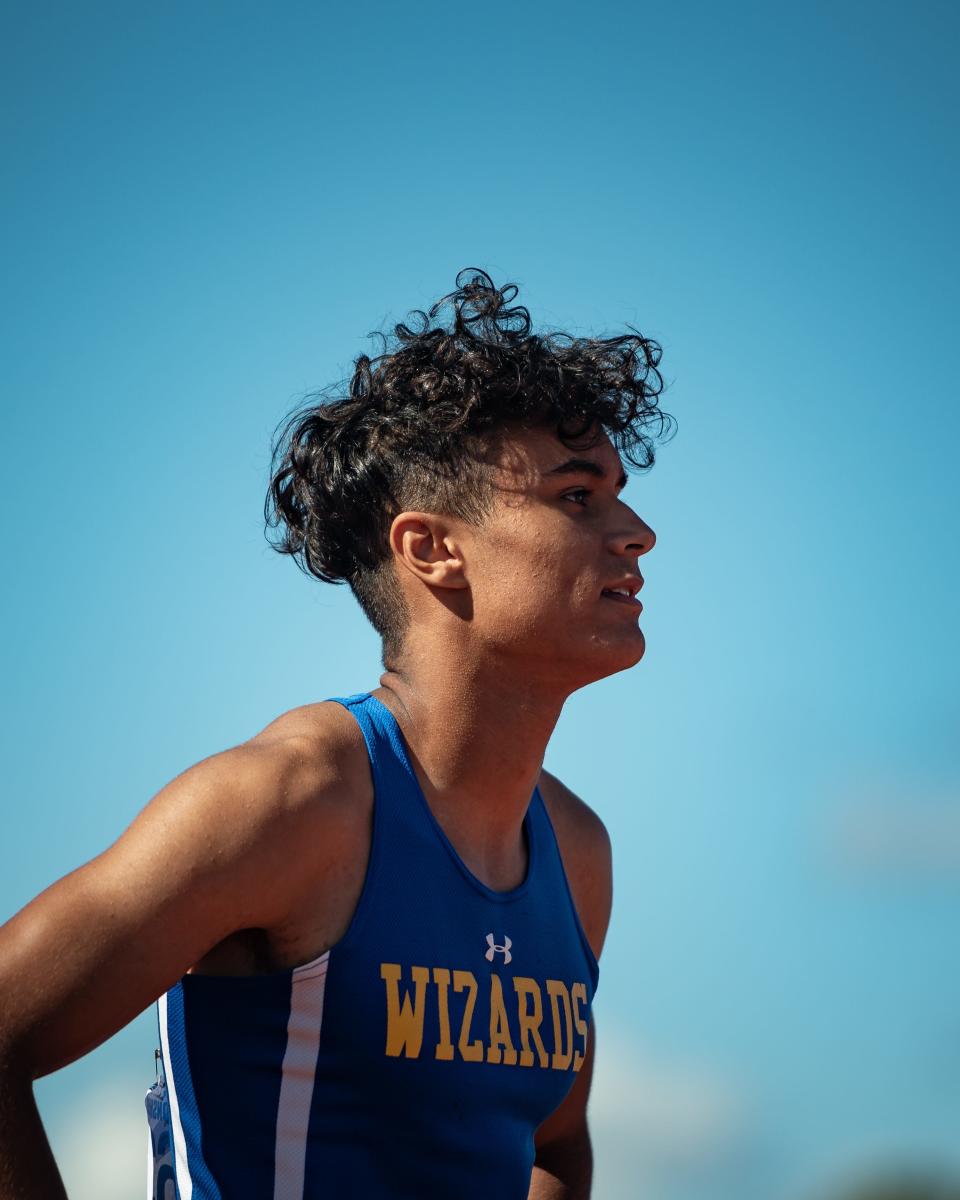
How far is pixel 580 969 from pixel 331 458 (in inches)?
77.7

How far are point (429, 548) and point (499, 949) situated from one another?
50.9 inches

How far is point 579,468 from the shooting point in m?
4.35

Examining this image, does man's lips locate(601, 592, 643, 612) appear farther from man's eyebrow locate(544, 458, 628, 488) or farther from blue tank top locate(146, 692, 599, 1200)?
blue tank top locate(146, 692, 599, 1200)

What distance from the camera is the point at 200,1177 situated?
3.55m

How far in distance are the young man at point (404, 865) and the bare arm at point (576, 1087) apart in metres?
0.01

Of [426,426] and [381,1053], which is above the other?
[426,426]

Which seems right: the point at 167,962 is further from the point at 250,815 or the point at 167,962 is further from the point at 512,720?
the point at 512,720

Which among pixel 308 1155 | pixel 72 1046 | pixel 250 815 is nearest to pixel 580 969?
pixel 308 1155

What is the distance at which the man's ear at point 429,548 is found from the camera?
4277mm

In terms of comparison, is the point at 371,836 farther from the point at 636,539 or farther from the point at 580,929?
the point at 636,539

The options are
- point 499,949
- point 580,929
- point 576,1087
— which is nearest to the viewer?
point 499,949

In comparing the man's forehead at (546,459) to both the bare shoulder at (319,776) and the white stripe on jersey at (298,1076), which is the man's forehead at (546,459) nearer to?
the bare shoulder at (319,776)

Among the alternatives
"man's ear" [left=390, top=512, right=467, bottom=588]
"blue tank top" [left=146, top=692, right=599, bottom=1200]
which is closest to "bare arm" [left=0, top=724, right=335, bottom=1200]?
"blue tank top" [left=146, top=692, right=599, bottom=1200]

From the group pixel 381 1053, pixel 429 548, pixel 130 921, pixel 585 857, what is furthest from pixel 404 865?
pixel 585 857
